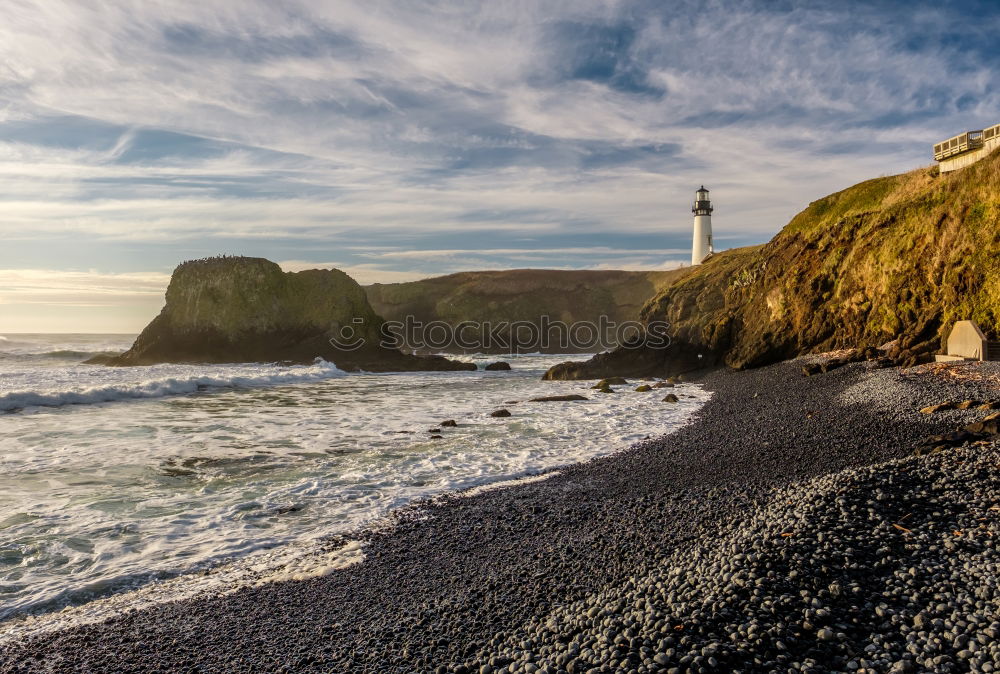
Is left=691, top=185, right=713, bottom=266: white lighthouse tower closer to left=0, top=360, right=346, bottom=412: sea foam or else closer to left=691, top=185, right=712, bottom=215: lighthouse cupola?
left=691, top=185, right=712, bottom=215: lighthouse cupola

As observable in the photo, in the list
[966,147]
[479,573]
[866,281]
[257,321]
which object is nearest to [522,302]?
[257,321]

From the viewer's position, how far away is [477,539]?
25.3 ft

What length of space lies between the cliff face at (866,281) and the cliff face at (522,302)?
40479 millimetres

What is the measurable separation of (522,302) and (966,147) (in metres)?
58.8

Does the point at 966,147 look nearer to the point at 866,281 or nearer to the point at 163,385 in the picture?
the point at 866,281

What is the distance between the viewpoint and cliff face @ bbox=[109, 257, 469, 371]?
45500mm

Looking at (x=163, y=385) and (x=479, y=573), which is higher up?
(x=163, y=385)

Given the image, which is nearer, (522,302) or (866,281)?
(866,281)

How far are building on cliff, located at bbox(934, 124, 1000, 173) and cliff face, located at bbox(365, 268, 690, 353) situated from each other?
161 feet

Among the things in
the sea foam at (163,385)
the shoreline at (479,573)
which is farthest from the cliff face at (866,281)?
the sea foam at (163,385)

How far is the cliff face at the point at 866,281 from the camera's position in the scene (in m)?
20.0

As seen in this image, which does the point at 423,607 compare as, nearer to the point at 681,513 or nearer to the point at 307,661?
the point at 307,661

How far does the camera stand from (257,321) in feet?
154

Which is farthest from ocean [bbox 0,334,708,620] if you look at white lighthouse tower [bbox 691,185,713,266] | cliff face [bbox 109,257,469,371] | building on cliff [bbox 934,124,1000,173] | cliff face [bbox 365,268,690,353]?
cliff face [bbox 365,268,690,353]
